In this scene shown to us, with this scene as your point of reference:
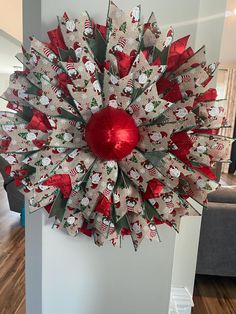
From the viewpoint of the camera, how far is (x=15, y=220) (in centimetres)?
288

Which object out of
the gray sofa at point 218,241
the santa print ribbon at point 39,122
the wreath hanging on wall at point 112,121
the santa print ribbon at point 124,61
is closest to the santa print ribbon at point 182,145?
the wreath hanging on wall at point 112,121

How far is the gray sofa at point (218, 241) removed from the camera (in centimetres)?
190

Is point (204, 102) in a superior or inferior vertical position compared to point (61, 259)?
superior

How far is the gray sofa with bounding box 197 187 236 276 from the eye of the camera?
6.22ft

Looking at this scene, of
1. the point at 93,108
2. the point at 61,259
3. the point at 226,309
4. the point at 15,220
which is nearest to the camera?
the point at 93,108

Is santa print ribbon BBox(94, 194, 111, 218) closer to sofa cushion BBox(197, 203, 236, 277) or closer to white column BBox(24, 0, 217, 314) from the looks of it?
white column BBox(24, 0, 217, 314)

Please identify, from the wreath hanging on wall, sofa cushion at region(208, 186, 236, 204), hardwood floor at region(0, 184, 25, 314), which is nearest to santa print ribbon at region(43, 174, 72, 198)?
the wreath hanging on wall

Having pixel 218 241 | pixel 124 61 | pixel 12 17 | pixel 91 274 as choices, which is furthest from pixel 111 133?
pixel 12 17

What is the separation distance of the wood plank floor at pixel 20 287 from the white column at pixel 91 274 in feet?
3.49

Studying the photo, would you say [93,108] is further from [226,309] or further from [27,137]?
[226,309]

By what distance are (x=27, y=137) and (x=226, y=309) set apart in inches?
74.0

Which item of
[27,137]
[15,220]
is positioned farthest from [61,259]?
[15,220]

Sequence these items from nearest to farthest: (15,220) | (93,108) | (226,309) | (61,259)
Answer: (93,108) < (61,259) < (226,309) < (15,220)

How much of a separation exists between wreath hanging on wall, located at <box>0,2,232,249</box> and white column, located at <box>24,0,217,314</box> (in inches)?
6.3
